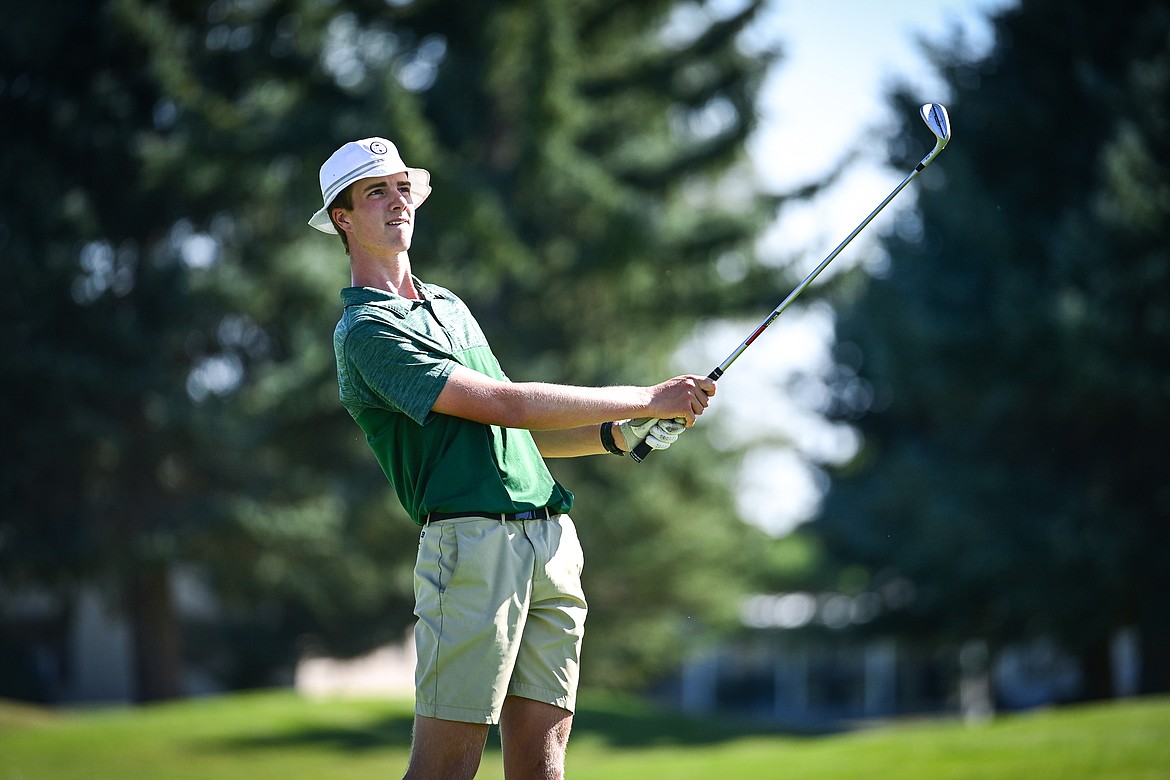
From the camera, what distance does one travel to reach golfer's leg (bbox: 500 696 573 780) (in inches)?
143

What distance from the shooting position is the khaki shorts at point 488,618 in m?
3.50

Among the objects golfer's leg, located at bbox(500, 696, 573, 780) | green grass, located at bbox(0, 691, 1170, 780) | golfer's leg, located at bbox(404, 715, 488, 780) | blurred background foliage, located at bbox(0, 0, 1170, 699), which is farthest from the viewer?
blurred background foliage, located at bbox(0, 0, 1170, 699)

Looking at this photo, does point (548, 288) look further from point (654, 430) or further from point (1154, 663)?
point (654, 430)

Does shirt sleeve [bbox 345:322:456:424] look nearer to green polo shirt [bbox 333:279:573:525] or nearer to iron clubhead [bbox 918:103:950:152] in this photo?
green polo shirt [bbox 333:279:573:525]

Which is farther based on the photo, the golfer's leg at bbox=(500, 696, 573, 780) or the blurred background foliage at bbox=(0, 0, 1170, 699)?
the blurred background foliage at bbox=(0, 0, 1170, 699)

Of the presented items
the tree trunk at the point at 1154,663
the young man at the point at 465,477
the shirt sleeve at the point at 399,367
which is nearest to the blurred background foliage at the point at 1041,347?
the tree trunk at the point at 1154,663

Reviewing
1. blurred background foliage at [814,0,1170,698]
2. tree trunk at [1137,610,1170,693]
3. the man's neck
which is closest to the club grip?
the man's neck

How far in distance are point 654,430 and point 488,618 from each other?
0.76 metres

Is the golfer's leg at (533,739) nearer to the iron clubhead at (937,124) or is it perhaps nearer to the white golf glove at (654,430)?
the white golf glove at (654,430)

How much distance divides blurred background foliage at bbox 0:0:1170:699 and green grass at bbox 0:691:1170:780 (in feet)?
9.76

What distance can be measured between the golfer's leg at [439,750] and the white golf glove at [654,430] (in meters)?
0.95

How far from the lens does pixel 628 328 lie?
22.0 metres

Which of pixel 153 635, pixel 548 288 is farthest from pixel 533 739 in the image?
pixel 153 635

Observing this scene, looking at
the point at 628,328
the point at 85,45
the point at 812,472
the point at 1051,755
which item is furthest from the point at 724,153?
the point at 1051,755
